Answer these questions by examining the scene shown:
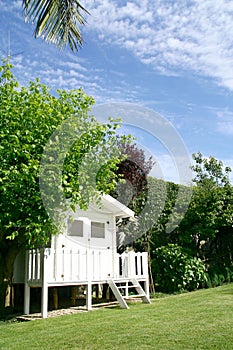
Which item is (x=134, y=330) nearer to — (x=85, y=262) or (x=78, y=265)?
(x=78, y=265)

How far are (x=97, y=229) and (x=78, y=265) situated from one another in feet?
8.45

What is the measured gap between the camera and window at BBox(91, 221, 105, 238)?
12.9 meters

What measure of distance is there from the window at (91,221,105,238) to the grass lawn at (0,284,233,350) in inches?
141

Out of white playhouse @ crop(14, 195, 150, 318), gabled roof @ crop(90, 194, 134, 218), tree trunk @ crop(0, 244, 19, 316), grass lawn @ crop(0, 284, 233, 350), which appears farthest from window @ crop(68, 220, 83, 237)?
grass lawn @ crop(0, 284, 233, 350)

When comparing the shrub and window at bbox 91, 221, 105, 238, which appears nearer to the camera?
window at bbox 91, 221, 105, 238

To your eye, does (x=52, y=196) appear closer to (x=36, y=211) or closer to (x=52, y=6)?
(x=36, y=211)

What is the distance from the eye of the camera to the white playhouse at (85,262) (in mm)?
9930

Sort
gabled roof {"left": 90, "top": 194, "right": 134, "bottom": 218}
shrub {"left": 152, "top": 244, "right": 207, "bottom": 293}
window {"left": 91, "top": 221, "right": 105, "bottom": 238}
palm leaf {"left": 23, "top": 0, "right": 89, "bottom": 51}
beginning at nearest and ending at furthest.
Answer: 1. palm leaf {"left": 23, "top": 0, "right": 89, "bottom": 51}
2. gabled roof {"left": 90, "top": 194, "right": 134, "bottom": 218}
3. window {"left": 91, "top": 221, "right": 105, "bottom": 238}
4. shrub {"left": 152, "top": 244, "right": 207, "bottom": 293}

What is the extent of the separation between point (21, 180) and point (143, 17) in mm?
4852

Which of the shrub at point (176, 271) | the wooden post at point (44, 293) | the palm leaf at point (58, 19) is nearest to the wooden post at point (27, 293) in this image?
the wooden post at point (44, 293)

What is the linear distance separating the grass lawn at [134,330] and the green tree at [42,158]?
207 centimetres

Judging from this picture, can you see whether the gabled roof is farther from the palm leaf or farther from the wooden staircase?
the palm leaf

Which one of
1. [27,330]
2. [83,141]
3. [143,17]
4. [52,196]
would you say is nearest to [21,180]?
[52,196]

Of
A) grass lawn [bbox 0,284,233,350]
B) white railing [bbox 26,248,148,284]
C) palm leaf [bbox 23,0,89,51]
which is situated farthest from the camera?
white railing [bbox 26,248,148,284]
